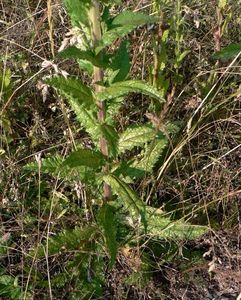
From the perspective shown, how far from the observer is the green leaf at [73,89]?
1557 mm

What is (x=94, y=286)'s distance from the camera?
1.80 m

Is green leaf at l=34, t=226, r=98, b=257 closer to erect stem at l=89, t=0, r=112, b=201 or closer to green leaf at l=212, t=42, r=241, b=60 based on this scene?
erect stem at l=89, t=0, r=112, b=201

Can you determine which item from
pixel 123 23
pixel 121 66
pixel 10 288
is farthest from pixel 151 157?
pixel 10 288

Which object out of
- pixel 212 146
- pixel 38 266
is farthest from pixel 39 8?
pixel 38 266

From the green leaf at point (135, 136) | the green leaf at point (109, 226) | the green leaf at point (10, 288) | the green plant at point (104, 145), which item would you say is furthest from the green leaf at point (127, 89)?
the green leaf at point (10, 288)

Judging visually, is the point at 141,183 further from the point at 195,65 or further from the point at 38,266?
the point at 195,65

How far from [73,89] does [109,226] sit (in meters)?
0.44

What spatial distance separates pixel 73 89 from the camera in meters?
1.59

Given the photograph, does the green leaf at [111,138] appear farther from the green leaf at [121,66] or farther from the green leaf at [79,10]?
the green leaf at [79,10]

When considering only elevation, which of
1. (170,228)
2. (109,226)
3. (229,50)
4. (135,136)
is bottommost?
(170,228)

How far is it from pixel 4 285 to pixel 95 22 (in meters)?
0.89

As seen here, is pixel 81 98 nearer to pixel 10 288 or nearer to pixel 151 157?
pixel 151 157

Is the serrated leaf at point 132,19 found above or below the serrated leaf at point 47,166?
above

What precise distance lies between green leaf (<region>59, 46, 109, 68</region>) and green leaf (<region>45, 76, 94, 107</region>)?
10 centimetres
